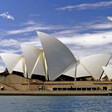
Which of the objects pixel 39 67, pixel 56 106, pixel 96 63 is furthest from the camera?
pixel 39 67

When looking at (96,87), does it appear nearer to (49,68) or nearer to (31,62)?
(49,68)

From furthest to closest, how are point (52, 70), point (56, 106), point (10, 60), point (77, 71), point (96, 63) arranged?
point (10, 60) → point (77, 71) → point (52, 70) → point (96, 63) → point (56, 106)

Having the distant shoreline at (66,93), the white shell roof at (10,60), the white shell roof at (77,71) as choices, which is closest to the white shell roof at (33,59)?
the white shell roof at (10,60)

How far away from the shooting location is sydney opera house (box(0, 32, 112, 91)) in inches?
2515

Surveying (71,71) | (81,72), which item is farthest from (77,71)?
(71,71)

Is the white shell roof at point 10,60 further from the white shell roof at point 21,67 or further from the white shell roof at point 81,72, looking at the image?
the white shell roof at point 81,72

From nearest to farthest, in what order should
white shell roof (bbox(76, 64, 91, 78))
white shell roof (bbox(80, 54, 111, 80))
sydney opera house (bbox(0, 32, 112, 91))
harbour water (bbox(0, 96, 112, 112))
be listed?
harbour water (bbox(0, 96, 112, 112)), sydney opera house (bbox(0, 32, 112, 91)), white shell roof (bbox(80, 54, 111, 80)), white shell roof (bbox(76, 64, 91, 78))

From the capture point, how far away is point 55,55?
208 feet

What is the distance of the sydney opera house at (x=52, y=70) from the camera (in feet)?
210

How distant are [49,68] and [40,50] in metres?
4.68

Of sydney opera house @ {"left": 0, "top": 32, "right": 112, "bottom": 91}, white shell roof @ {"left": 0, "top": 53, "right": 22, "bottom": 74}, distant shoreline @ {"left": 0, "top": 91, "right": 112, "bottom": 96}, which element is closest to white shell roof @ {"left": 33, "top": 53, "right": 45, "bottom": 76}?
sydney opera house @ {"left": 0, "top": 32, "right": 112, "bottom": 91}

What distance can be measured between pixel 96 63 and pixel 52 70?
986 centimetres

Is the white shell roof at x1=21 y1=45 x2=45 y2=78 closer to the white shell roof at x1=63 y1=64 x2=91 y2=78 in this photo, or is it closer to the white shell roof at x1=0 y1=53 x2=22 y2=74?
the white shell roof at x1=0 y1=53 x2=22 y2=74

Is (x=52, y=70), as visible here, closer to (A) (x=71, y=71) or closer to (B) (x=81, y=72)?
(A) (x=71, y=71)
